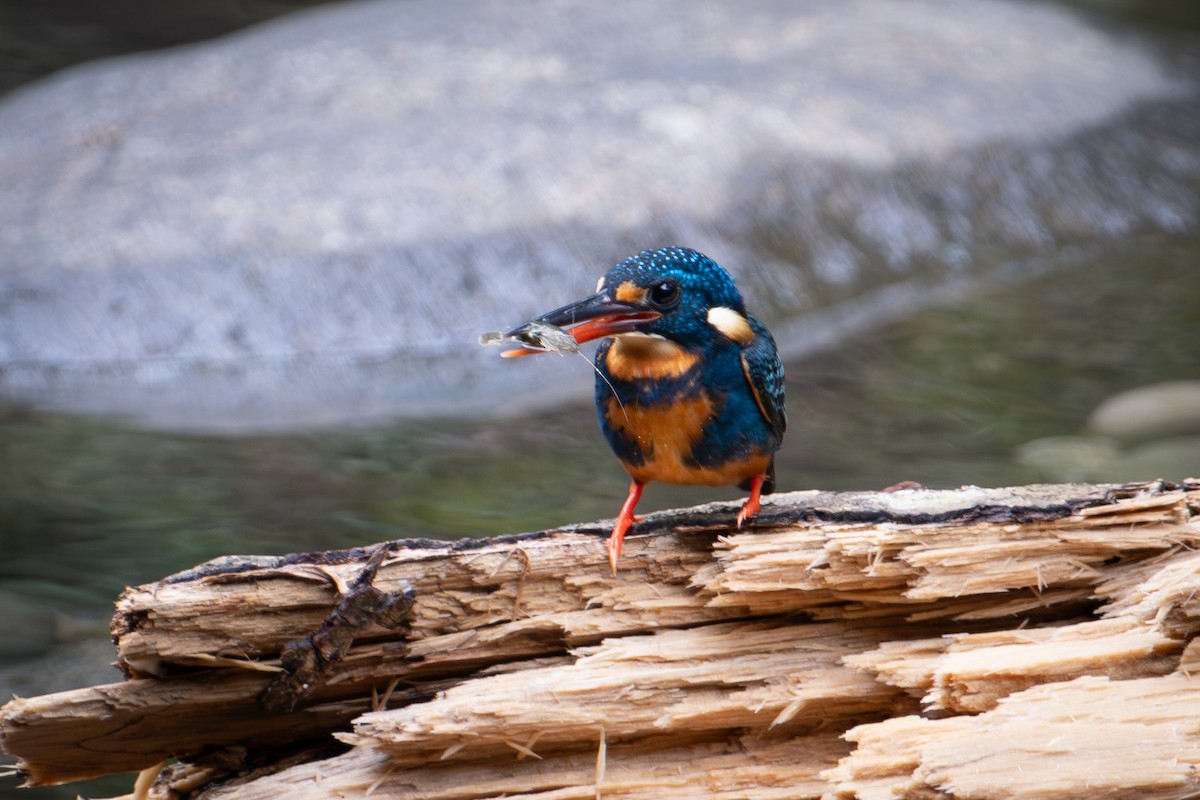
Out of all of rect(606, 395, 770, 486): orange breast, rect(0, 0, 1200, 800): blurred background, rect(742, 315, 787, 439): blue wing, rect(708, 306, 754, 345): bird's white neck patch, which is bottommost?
rect(606, 395, 770, 486): orange breast

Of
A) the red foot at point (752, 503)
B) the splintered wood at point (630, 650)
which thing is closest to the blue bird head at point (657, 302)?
the red foot at point (752, 503)

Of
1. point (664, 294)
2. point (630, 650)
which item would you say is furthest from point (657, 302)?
point (630, 650)

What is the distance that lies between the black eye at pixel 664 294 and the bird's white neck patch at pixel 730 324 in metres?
0.10

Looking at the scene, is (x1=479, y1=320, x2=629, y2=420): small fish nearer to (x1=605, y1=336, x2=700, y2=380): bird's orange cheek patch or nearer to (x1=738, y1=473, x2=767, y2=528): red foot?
(x1=605, y1=336, x2=700, y2=380): bird's orange cheek patch

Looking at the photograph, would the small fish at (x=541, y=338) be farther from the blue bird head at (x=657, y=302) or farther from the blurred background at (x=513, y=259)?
the blurred background at (x=513, y=259)

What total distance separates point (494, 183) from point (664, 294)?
394cm

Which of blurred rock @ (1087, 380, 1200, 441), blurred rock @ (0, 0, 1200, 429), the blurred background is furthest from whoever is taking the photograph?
blurred rock @ (0, 0, 1200, 429)

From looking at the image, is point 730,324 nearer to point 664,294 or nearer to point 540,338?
point 664,294

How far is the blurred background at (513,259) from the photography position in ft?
15.3

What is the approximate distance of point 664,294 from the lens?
226 centimetres

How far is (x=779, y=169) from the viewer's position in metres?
6.35

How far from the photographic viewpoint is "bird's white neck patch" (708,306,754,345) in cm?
234

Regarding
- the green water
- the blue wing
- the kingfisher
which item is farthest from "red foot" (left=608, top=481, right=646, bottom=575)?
the green water

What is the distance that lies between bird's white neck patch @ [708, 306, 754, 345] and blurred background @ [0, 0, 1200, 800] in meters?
2.06
